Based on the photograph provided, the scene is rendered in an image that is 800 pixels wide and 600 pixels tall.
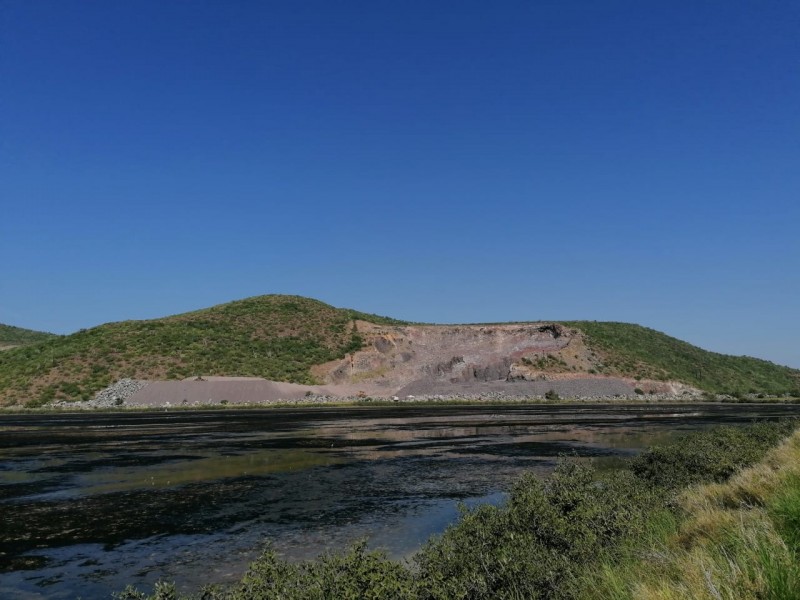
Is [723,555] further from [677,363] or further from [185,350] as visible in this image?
[677,363]

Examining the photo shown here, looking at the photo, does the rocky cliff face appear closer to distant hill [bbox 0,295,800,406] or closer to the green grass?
distant hill [bbox 0,295,800,406]

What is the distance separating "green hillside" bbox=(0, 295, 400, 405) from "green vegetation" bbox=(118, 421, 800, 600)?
83.5 metres

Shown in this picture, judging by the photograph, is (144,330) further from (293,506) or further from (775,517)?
(775,517)

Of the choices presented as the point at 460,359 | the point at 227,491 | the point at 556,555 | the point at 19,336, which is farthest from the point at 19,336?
the point at 556,555

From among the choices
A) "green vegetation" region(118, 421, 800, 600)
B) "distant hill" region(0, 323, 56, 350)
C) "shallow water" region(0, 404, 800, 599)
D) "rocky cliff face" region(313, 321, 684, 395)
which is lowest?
"shallow water" region(0, 404, 800, 599)

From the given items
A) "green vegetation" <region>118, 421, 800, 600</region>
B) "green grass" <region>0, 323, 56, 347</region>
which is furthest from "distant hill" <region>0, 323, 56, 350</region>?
"green vegetation" <region>118, 421, 800, 600</region>

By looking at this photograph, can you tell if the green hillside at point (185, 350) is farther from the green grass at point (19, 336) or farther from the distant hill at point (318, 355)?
the green grass at point (19, 336)

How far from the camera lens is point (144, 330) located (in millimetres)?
106125

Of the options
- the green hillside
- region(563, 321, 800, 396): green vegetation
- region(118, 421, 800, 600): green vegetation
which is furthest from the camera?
region(563, 321, 800, 396): green vegetation

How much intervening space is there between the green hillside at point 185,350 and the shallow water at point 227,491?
47.6 m

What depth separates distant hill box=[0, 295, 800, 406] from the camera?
88.2m

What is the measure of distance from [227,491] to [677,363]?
392ft

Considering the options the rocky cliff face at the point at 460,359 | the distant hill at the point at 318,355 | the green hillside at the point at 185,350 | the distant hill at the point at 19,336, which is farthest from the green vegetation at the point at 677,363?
the distant hill at the point at 19,336

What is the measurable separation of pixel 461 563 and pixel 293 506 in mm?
10820
